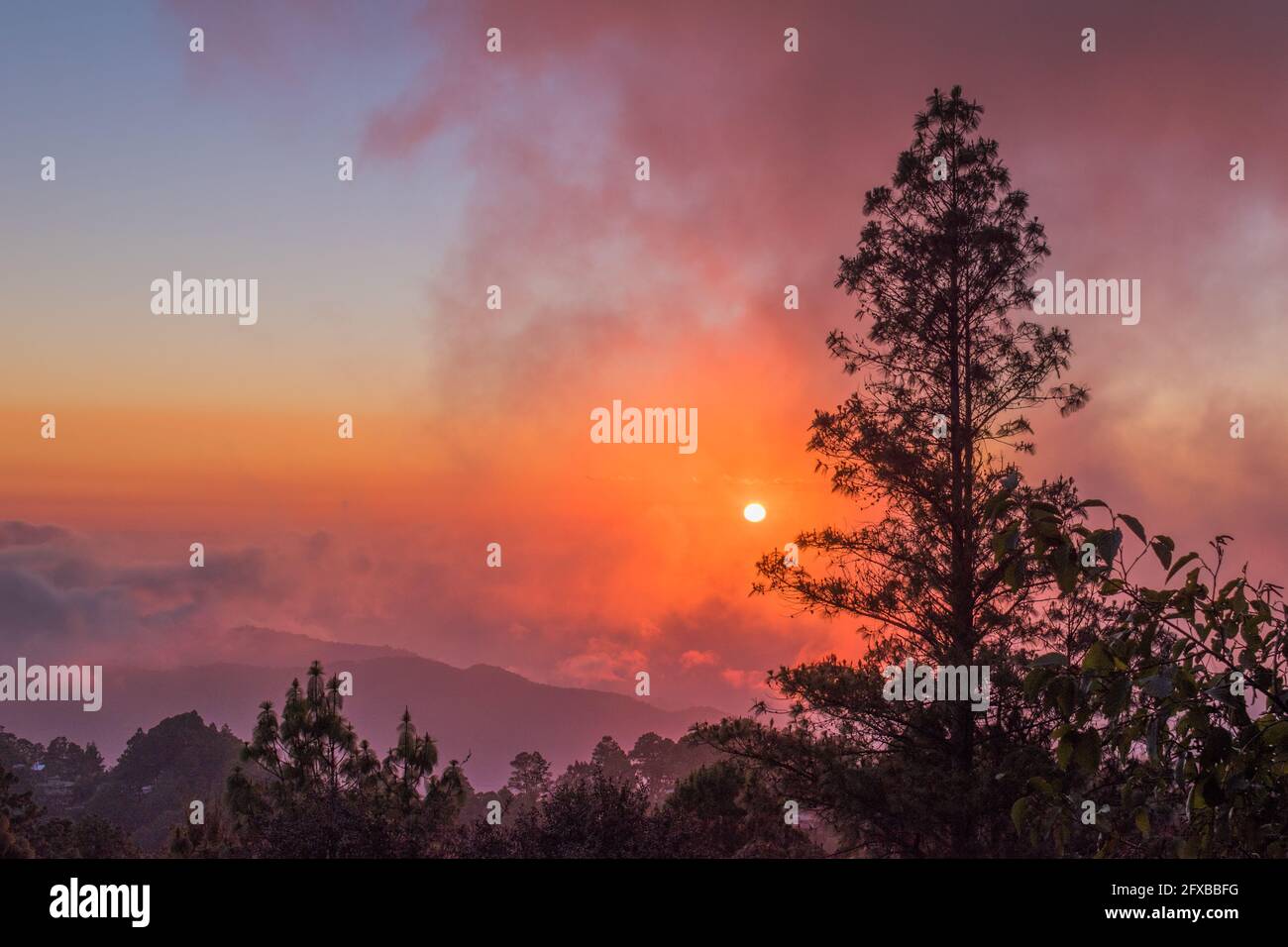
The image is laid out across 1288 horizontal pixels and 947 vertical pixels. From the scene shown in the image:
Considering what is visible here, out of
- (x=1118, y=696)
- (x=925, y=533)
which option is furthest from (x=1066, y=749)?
(x=925, y=533)

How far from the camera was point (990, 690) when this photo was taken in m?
18.0

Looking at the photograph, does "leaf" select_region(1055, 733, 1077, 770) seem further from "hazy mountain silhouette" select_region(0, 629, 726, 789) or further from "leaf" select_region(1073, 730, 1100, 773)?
"hazy mountain silhouette" select_region(0, 629, 726, 789)

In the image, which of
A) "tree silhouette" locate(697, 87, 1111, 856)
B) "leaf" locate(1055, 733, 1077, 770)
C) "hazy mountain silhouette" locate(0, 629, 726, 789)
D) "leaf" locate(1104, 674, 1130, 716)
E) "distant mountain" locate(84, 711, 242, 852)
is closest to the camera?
"leaf" locate(1104, 674, 1130, 716)

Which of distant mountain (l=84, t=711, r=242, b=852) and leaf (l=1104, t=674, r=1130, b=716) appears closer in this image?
leaf (l=1104, t=674, r=1130, b=716)

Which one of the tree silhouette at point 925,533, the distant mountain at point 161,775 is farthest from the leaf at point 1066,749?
the distant mountain at point 161,775

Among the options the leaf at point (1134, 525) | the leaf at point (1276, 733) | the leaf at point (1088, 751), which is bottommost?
the leaf at point (1088, 751)

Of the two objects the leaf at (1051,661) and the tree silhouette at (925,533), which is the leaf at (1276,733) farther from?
the tree silhouette at (925,533)

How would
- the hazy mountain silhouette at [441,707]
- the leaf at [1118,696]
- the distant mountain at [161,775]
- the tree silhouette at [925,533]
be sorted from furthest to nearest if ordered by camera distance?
1. the hazy mountain silhouette at [441,707]
2. the distant mountain at [161,775]
3. the tree silhouette at [925,533]
4. the leaf at [1118,696]

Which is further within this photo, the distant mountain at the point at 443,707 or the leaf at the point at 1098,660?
the distant mountain at the point at 443,707

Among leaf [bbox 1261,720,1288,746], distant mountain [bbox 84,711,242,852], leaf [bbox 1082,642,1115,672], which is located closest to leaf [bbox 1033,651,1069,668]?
leaf [bbox 1082,642,1115,672]

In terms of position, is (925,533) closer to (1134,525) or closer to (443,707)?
(1134,525)

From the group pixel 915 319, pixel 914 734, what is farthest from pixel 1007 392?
pixel 914 734
